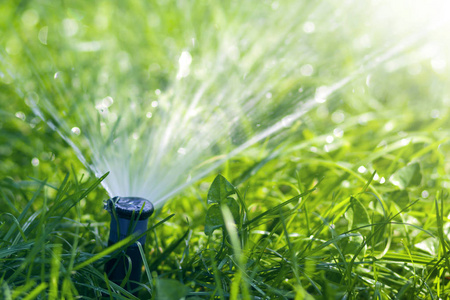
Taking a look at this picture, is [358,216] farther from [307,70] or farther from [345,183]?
[307,70]

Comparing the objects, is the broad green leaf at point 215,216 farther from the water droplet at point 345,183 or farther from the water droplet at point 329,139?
→ the water droplet at point 329,139

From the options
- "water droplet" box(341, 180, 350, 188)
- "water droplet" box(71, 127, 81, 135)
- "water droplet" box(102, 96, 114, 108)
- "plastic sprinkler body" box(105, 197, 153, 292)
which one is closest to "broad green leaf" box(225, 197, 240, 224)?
"plastic sprinkler body" box(105, 197, 153, 292)

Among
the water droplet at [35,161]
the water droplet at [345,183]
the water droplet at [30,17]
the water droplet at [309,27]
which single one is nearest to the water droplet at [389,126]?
the water droplet at [345,183]

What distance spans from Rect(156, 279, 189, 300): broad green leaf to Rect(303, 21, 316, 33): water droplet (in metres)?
1.36

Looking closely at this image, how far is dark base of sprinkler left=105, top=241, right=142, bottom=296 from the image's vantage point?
23.9 inches

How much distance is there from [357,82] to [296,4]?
2.31 ft

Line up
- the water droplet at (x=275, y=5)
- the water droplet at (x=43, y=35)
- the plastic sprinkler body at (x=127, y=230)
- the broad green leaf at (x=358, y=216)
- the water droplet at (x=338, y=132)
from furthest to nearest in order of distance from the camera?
the water droplet at (x=275, y=5) → the water droplet at (x=43, y=35) → the water droplet at (x=338, y=132) → the broad green leaf at (x=358, y=216) → the plastic sprinkler body at (x=127, y=230)

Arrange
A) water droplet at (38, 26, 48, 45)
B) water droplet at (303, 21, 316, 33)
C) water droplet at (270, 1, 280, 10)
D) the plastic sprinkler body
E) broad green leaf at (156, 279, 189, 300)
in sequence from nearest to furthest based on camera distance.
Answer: broad green leaf at (156, 279, 189, 300) < the plastic sprinkler body < water droplet at (38, 26, 48, 45) < water droplet at (303, 21, 316, 33) < water droplet at (270, 1, 280, 10)

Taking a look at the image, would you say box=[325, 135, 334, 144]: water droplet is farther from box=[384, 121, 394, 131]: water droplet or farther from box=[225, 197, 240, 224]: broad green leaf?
box=[225, 197, 240, 224]: broad green leaf

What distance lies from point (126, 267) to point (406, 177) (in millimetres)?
626

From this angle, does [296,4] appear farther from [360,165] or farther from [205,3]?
[360,165]

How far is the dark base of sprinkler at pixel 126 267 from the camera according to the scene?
61 centimetres

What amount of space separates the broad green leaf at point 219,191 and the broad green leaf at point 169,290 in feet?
0.57

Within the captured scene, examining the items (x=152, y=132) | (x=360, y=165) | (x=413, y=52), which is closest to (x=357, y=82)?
(x=360, y=165)
